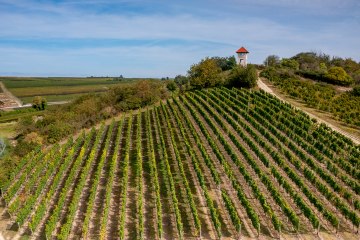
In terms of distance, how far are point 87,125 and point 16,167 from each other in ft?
59.6

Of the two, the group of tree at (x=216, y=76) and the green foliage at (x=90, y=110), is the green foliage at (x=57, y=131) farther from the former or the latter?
the group of tree at (x=216, y=76)

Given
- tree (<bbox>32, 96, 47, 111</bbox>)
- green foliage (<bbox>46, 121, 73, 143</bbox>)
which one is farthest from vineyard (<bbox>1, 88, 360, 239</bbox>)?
tree (<bbox>32, 96, 47, 111</bbox>)

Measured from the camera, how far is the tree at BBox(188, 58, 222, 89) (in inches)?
2477

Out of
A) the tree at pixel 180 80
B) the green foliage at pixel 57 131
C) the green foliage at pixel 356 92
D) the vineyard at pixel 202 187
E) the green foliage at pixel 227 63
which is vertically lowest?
the vineyard at pixel 202 187

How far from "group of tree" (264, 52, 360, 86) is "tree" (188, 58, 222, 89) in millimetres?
15440

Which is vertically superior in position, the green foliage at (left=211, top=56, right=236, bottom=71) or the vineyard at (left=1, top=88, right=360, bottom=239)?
the green foliage at (left=211, top=56, right=236, bottom=71)

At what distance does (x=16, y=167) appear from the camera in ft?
102

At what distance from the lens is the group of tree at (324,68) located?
195ft

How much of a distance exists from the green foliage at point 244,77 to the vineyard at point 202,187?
1368cm

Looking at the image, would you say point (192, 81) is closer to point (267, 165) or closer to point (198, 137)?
point (198, 137)

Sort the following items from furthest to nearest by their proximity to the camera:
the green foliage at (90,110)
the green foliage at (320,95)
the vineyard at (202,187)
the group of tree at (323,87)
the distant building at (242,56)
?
the distant building at (242,56) → the group of tree at (323,87) → the green foliage at (90,110) → the green foliage at (320,95) → the vineyard at (202,187)

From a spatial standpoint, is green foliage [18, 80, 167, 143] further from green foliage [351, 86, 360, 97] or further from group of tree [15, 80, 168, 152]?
green foliage [351, 86, 360, 97]

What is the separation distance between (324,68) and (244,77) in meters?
23.7

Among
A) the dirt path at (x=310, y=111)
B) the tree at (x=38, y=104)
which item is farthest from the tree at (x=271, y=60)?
the tree at (x=38, y=104)
